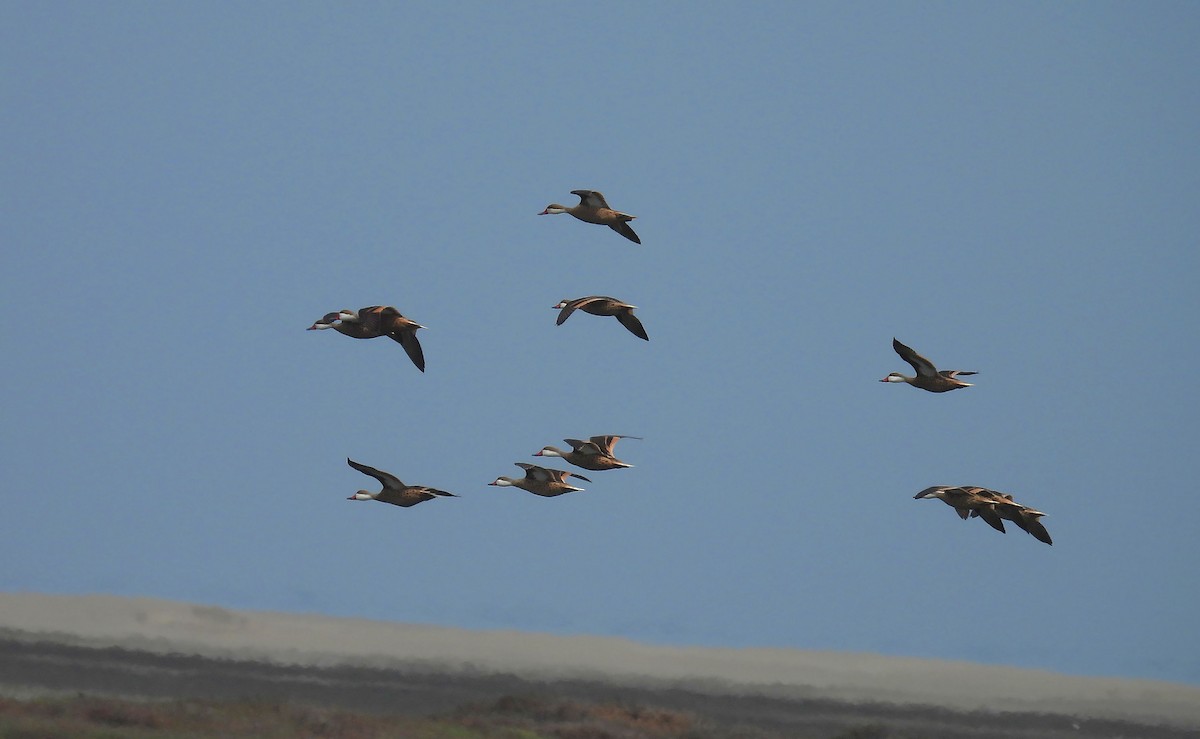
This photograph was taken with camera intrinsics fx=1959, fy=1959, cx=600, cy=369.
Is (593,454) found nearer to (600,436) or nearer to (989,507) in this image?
(600,436)

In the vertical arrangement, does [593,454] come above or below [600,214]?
below

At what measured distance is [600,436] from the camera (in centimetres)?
3934

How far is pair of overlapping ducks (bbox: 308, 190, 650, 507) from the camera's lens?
38.8 meters

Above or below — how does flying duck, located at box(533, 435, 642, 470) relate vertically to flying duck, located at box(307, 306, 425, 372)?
below

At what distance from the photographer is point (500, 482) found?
4147 cm

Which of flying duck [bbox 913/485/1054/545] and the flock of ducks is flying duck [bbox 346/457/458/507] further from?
flying duck [bbox 913/485/1054/545]

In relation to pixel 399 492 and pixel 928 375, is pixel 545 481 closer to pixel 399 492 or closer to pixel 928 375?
pixel 399 492

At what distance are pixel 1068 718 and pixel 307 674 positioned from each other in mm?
31862

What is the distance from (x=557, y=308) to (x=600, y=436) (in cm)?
282

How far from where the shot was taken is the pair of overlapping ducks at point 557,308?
38781 millimetres

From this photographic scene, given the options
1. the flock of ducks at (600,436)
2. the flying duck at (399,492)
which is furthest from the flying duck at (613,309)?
the flying duck at (399,492)

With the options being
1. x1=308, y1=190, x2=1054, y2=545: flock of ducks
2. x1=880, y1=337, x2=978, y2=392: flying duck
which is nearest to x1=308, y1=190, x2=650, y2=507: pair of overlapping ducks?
x1=308, y1=190, x2=1054, y2=545: flock of ducks

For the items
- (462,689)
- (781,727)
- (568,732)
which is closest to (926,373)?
(568,732)

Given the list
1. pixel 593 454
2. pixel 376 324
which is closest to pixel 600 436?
pixel 593 454
